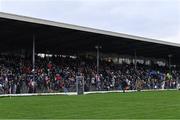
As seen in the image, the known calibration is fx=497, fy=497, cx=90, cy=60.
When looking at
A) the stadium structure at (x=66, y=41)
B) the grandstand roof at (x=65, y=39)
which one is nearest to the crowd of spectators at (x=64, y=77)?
the stadium structure at (x=66, y=41)

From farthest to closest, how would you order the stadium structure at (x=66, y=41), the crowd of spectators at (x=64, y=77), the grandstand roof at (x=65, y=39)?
the stadium structure at (x=66, y=41) → the grandstand roof at (x=65, y=39) → the crowd of spectators at (x=64, y=77)

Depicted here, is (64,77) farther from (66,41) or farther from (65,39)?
(66,41)

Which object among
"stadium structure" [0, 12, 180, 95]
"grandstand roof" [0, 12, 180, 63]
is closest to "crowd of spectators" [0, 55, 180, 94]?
"stadium structure" [0, 12, 180, 95]

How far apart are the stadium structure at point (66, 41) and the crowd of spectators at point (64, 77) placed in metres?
1.31

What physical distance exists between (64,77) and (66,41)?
717 cm

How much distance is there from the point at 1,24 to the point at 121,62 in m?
27.6

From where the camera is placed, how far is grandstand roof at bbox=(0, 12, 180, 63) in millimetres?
36125

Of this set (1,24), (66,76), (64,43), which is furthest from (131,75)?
(1,24)

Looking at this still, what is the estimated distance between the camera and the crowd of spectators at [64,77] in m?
35.2

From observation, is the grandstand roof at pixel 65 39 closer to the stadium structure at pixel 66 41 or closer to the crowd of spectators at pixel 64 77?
the stadium structure at pixel 66 41

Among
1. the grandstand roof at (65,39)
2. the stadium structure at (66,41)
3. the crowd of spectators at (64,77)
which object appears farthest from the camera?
the stadium structure at (66,41)

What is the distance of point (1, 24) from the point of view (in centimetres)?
3566

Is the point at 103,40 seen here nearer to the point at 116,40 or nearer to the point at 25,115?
the point at 116,40

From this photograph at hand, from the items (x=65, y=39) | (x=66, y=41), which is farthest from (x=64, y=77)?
(x=66, y=41)
